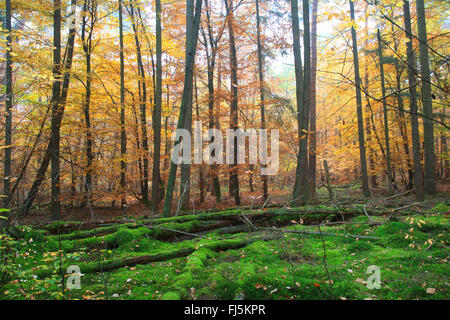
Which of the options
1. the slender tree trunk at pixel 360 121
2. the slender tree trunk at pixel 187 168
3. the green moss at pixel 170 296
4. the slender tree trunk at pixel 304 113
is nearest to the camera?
the green moss at pixel 170 296

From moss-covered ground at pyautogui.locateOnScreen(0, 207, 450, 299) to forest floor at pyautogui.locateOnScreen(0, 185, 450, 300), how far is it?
0.01 meters

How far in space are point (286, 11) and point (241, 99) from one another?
4448 millimetres

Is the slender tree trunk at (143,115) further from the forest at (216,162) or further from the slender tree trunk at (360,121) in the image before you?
the slender tree trunk at (360,121)

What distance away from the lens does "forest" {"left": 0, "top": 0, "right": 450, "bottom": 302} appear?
3191 mm

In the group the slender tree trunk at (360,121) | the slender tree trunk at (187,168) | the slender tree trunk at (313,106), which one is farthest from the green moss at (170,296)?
the slender tree trunk at (360,121)

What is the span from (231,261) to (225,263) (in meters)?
0.28

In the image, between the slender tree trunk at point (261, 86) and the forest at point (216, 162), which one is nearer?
the forest at point (216, 162)

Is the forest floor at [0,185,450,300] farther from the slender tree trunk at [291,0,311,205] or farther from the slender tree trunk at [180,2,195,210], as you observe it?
the slender tree trunk at [180,2,195,210]

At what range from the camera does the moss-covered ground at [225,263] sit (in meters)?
2.91

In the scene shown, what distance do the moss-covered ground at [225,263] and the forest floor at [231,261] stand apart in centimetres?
1

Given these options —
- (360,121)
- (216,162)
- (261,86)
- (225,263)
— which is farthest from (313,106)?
(225,263)

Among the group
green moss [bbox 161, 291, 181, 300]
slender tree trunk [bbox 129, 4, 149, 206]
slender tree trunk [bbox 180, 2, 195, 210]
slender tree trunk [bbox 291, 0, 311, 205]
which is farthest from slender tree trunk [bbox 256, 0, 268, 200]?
green moss [bbox 161, 291, 181, 300]

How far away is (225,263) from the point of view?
3.99 m

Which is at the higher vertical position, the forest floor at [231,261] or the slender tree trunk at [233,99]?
the slender tree trunk at [233,99]
